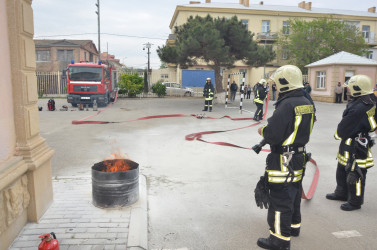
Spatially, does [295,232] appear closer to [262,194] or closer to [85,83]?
[262,194]

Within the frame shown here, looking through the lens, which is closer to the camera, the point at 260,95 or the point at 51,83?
the point at 260,95

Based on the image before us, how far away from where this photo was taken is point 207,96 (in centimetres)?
1634

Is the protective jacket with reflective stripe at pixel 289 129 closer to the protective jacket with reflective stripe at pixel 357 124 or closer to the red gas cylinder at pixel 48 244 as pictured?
the protective jacket with reflective stripe at pixel 357 124

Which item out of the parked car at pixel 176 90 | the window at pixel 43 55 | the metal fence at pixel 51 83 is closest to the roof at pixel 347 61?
the parked car at pixel 176 90

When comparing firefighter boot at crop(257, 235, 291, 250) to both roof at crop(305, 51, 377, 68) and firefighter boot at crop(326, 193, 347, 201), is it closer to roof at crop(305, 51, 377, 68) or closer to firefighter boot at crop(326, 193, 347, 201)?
firefighter boot at crop(326, 193, 347, 201)

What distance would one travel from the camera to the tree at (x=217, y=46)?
60.2 ft

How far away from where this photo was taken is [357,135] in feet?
13.7

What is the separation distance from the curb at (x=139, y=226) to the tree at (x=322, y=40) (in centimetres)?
3588

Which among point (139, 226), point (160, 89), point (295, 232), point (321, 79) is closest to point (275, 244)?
point (295, 232)

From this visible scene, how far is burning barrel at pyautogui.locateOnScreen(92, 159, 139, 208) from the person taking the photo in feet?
12.7

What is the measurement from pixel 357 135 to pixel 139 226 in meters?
3.08

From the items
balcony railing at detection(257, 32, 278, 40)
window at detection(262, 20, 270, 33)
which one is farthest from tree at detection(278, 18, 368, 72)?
window at detection(262, 20, 270, 33)

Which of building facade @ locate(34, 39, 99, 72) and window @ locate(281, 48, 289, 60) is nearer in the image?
window @ locate(281, 48, 289, 60)

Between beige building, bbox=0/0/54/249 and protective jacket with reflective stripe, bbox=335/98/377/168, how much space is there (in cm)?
384
